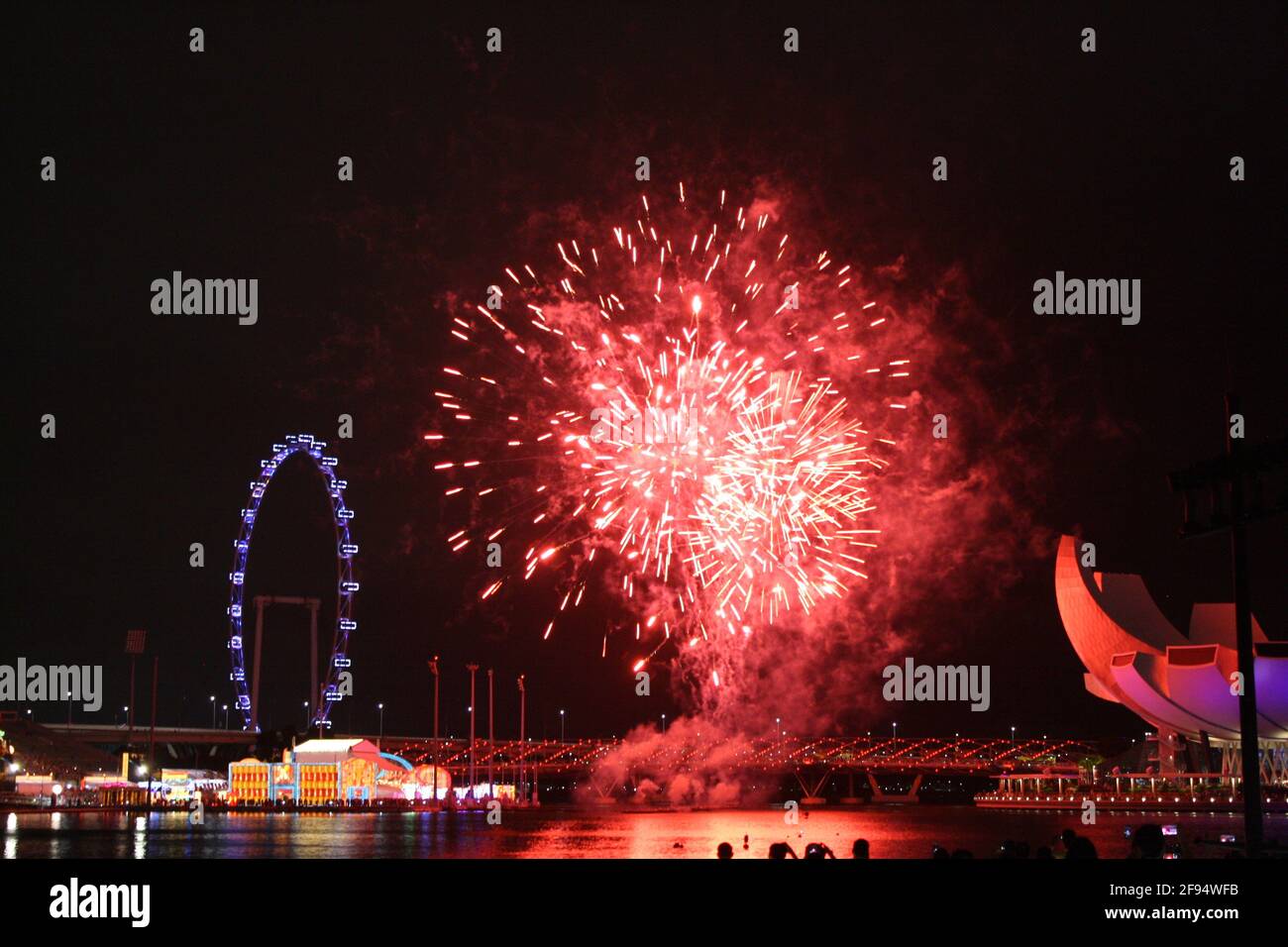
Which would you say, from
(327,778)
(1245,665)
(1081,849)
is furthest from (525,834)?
(1081,849)

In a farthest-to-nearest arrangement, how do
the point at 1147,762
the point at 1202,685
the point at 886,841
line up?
the point at 1147,762 < the point at 1202,685 < the point at 886,841

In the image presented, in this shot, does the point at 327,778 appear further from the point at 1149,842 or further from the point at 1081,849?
the point at 1149,842

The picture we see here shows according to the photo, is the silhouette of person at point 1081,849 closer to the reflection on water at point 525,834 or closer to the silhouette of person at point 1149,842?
the silhouette of person at point 1149,842

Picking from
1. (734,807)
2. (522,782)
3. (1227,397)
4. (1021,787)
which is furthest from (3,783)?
(1227,397)

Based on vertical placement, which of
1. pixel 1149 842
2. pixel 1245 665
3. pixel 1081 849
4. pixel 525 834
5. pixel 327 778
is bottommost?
pixel 327 778
